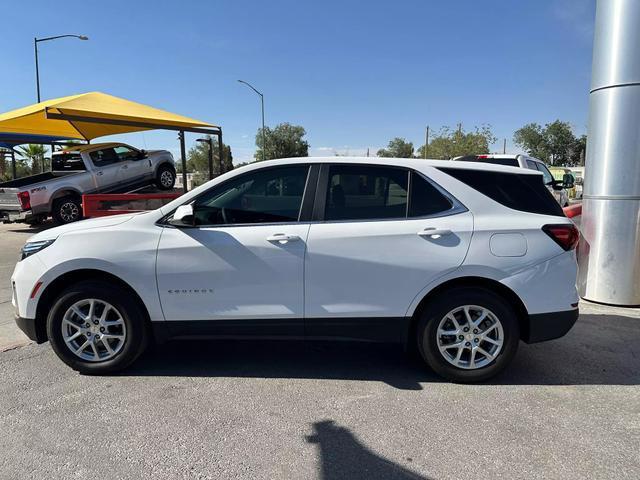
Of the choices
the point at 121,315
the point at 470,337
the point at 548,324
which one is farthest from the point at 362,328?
the point at 121,315

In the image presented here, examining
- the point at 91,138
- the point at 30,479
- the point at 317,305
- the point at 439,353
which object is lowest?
the point at 30,479

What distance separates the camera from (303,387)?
371 cm

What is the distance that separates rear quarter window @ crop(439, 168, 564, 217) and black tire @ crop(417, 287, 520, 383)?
2.39ft

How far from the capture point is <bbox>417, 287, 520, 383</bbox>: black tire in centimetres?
363

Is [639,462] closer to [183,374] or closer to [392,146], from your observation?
[183,374]

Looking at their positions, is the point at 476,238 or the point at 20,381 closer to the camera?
the point at 476,238

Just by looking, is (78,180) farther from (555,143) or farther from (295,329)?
(555,143)

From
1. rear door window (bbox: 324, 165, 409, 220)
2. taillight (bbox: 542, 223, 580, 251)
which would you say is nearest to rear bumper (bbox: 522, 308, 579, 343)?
taillight (bbox: 542, 223, 580, 251)

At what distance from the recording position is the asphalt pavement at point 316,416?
8.92ft

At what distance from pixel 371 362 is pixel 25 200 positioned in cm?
1149

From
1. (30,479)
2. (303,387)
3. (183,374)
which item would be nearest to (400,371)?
(303,387)

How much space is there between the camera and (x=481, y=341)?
371 cm

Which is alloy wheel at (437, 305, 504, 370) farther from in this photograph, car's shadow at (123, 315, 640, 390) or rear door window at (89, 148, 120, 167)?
rear door window at (89, 148, 120, 167)

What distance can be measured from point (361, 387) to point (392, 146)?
80505 mm
